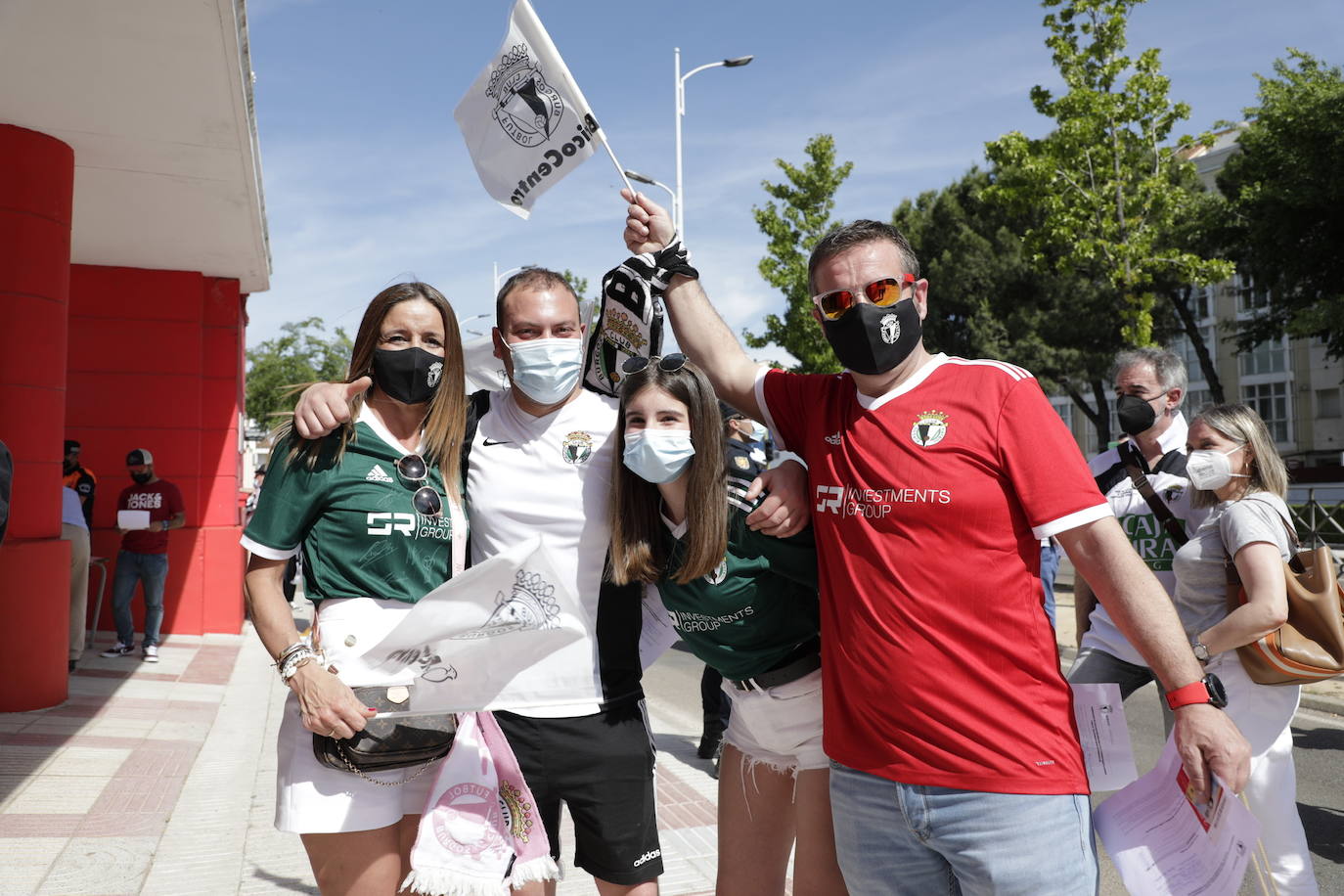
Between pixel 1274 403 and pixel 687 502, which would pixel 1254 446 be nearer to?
pixel 687 502

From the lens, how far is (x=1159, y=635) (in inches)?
79.1

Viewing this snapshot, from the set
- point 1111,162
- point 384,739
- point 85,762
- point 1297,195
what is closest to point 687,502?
point 384,739

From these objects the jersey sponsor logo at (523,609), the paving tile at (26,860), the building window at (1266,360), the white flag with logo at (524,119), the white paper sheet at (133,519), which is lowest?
the paving tile at (26,860)

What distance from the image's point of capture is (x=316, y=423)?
92.6 inches

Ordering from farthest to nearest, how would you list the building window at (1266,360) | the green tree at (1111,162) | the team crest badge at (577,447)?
the building window at (1266,360) → the green tree at (1111,162) → the team crest badge at (577,447)

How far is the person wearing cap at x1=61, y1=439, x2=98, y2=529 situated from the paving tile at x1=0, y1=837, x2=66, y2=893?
6267 millimetres

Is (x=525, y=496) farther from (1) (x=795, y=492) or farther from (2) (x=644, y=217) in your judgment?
(2) (x=644, y=217)

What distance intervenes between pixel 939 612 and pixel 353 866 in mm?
1463

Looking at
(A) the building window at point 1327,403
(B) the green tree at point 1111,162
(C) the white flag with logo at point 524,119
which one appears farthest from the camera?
(A) the building window at point 1327,403

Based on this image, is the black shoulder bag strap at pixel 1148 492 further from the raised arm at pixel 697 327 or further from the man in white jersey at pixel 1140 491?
the raised arm at pixel 697 327

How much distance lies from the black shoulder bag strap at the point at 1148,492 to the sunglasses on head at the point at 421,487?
3082 mm

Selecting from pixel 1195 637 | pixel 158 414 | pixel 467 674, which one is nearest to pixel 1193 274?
pixel 1195 637

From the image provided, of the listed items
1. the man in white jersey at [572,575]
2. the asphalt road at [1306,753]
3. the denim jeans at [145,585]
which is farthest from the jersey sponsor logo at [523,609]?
the denim jeans at [145,585]

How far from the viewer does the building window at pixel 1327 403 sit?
4072cm
